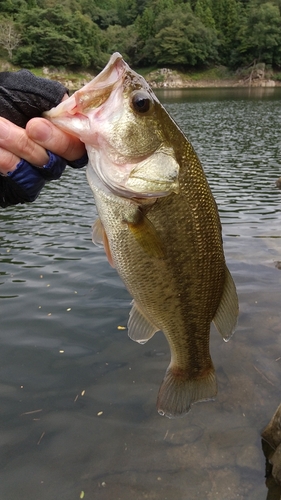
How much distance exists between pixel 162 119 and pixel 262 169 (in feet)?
60.2

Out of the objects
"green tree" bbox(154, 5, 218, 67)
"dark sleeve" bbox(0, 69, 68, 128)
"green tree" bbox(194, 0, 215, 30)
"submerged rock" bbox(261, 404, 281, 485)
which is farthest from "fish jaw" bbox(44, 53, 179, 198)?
"green tree" bbox(194, 0, 215, 30)

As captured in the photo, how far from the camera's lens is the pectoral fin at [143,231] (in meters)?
2.42

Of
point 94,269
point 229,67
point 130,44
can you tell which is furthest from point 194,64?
point 94,269

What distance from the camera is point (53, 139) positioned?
232cm

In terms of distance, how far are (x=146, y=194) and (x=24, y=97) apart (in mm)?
901

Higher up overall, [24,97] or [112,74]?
[112,74]

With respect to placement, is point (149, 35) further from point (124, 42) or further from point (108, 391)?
point (108, 391)

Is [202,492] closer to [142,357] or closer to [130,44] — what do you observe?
[142,357]

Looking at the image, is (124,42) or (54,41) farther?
(124,42)

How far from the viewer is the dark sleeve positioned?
2.38m

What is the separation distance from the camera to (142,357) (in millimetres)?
6039

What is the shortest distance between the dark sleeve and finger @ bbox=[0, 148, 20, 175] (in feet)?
0.71

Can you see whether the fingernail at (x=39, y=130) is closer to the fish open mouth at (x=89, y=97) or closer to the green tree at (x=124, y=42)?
the fish open mouth at (x=89, y=97)

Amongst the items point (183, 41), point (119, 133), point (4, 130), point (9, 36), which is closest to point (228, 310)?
point (119, 133)
